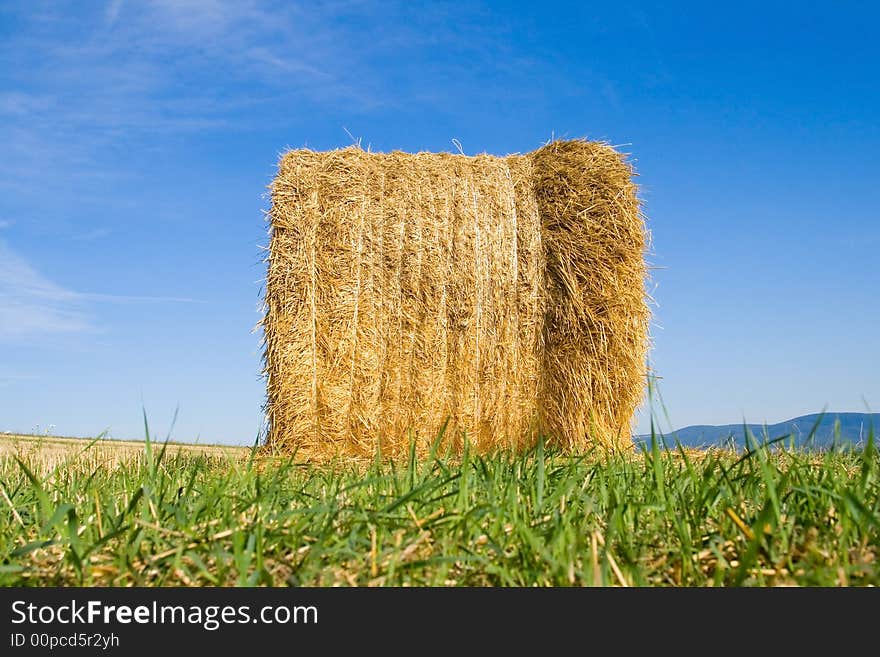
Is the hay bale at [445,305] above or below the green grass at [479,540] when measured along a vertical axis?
above

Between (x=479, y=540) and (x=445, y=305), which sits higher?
(x=445, y=305)

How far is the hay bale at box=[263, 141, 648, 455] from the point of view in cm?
616

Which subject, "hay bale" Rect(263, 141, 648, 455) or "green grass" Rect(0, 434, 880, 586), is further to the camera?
"hay bale" Rect(263, 141, 648, 455)

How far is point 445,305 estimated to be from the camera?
20.5 ft

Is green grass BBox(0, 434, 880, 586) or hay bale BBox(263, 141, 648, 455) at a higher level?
hay bale BBox(263, 141, 648, 455)

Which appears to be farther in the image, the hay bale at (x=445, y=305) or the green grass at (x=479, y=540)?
the hay bale at (x=445, y=305)

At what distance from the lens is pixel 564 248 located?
6438 millimetres

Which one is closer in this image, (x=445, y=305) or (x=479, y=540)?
(x=479, y=540)

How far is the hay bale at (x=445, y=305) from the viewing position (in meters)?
6.16

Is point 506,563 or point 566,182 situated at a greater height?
point 566,182
